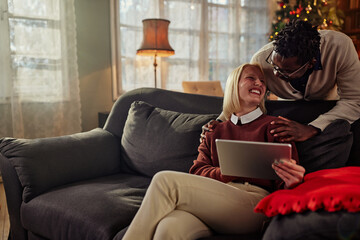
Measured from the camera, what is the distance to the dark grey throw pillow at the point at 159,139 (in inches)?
68.2

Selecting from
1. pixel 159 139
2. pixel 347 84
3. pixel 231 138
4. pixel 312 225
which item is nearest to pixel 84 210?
pixel 159 139

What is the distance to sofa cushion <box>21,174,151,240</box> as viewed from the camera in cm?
135

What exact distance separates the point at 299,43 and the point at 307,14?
4.21 m

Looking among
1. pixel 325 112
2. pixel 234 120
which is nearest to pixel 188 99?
pixel 234 120

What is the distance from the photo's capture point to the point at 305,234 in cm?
84

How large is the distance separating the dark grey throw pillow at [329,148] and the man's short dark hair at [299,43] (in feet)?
0.97

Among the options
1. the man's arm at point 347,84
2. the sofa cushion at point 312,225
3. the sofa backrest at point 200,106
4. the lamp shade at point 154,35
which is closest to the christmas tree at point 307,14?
the lamp shade at point 154,35

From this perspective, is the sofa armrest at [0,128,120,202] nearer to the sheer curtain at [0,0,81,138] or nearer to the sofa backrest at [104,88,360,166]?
the sofa backrest at [104,88,360,166]

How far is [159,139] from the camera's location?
5.99 ft

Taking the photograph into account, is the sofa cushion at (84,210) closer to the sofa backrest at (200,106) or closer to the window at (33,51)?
the sofa backrest at (200,106)

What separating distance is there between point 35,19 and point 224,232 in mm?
3022

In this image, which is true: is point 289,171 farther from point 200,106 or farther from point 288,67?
point 200,106

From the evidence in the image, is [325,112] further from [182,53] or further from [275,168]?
[182,53]

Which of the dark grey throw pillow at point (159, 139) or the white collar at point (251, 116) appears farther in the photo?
the dark grey throw pillow at point (159, 139)
